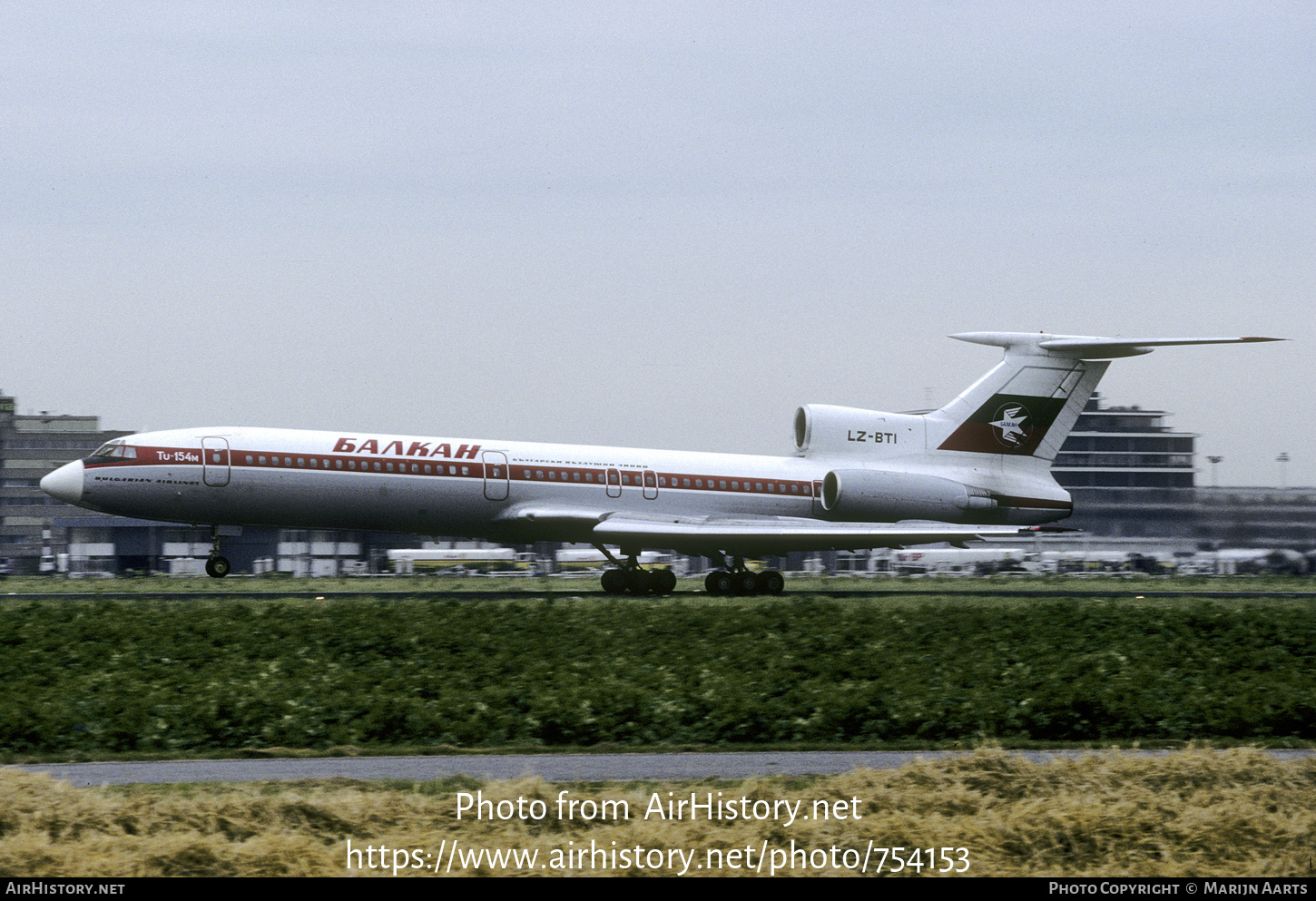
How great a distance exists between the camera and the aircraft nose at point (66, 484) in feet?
111

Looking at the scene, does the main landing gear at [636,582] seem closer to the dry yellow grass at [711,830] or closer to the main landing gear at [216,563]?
the main landing gear at [216,563]

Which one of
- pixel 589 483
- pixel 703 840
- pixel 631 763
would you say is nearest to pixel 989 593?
pixel 589 483

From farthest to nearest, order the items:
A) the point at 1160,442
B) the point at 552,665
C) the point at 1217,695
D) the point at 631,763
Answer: the point at 1160,442, the point at 552,665, the point at 1217,695, the point at 631,763

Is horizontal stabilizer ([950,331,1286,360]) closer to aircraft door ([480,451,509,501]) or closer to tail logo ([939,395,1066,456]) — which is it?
tail logo ([939,395,1066,456])

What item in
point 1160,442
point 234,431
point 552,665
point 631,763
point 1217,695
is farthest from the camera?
point 1160,442

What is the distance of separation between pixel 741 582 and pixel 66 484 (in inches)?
715

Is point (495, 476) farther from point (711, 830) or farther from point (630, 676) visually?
point (711, 830)

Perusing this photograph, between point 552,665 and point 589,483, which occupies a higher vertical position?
point 589,483

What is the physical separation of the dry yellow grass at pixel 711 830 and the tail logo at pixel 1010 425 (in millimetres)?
27864

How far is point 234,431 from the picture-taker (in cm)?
3400

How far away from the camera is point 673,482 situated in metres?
36.3

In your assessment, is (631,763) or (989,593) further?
(989,593)
